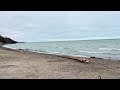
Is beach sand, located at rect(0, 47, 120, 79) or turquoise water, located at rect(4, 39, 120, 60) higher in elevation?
beach sand, located at rect(0, 47, 120, 79)

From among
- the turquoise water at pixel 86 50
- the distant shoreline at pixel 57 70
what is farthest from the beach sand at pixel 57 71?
the turquoise water at pixel 86 50

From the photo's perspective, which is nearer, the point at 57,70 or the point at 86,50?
the point at 57,70

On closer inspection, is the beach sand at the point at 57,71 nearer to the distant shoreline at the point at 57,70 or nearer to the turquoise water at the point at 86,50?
the distant shoreline at the point at 57,70

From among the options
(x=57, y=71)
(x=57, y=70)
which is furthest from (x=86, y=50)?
(x=57, y=71)

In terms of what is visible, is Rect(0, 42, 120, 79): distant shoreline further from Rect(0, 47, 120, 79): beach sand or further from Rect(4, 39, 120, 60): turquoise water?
Rect(4, 39, 120, 60): turquoise water

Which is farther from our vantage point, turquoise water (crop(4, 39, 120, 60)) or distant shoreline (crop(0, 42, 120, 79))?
turquoise water (crop(4, 39, 120, 60))

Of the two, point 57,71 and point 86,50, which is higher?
point 57,71

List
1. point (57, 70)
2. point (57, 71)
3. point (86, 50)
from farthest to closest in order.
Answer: point (86, 50), point (57, 70), point (57, 71)

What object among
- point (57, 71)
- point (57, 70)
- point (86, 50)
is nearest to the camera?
point (57, 71)

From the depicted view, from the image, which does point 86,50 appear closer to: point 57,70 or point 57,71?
point 57,70

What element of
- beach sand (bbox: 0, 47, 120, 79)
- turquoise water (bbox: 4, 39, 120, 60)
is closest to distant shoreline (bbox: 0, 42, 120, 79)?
beach sand (bbox: 0, 47, 120, 79)
